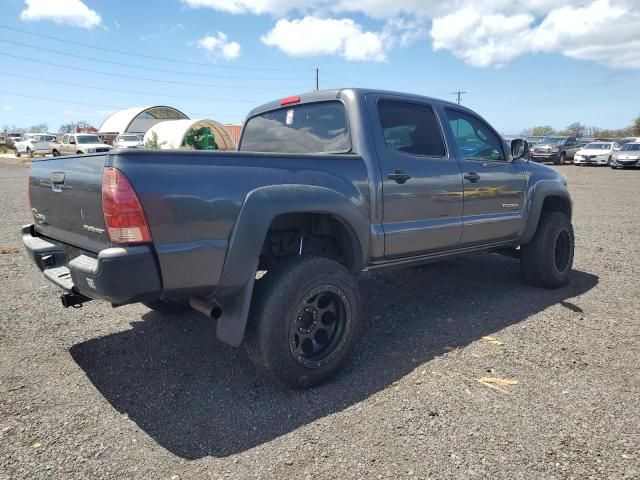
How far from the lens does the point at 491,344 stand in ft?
12.2

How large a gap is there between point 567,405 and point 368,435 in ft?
4.01

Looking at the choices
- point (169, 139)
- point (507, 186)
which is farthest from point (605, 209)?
Answer: point (169, 139)

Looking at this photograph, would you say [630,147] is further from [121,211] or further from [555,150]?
[121,211]

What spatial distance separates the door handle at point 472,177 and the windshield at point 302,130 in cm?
123

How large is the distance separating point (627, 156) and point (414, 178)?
2638 centimetres

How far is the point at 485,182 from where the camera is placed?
4336mm

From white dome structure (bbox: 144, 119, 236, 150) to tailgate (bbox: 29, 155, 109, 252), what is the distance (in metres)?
28.5

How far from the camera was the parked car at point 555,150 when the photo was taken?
1128 inches

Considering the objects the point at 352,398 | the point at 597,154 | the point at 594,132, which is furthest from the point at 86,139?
the point at 594,132

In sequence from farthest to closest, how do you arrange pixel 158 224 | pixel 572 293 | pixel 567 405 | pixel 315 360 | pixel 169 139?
pixel 169 139
pixel 572 293
pixel 315 360
pixel 567 405
pixel 158 224

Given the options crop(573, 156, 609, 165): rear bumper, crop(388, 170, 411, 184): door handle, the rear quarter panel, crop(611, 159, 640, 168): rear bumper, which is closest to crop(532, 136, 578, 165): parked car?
crop(573, 156, 609, 165): rear bumper

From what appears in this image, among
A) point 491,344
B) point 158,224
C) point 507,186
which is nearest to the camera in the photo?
point 158,224

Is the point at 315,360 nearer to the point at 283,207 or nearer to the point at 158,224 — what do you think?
the point at 283,207

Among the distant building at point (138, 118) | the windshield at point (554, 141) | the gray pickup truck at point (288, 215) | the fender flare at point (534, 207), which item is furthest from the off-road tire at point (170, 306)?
the distant building at point (138, 118)
